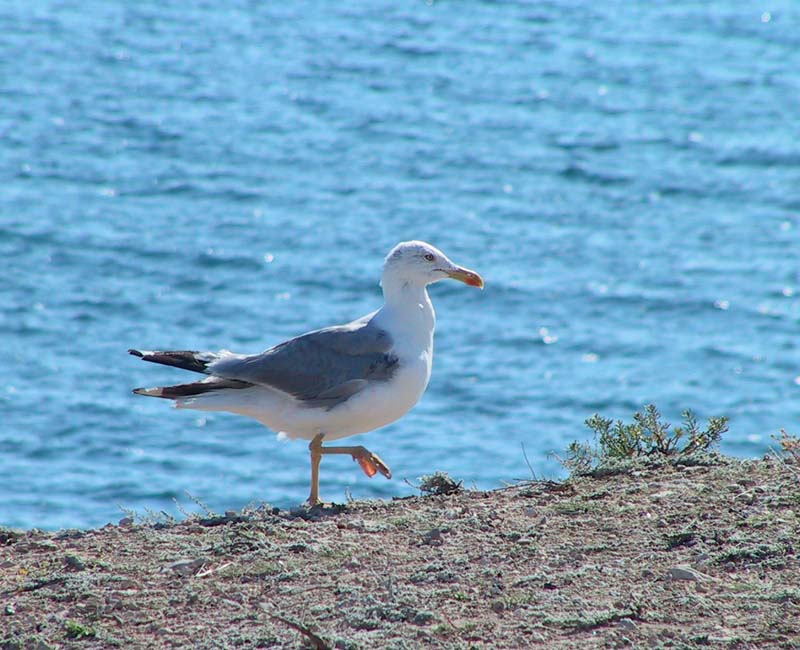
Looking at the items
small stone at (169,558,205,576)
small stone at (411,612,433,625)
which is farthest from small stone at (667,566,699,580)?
small stone at (169,558,205,576)

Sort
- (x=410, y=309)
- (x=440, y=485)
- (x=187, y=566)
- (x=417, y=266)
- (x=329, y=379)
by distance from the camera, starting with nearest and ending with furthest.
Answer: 1. (x=187, y=566)
2. (x=440, y=485)
3. (x=329, y=379)
4. (x=410, y=309)
5. (x=417, y=266)

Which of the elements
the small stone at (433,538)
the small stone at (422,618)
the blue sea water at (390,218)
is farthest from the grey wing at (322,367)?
the blue sea water at (390,218)

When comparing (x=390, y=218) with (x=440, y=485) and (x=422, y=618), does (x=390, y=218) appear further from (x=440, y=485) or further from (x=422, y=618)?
(x=422, y=618)

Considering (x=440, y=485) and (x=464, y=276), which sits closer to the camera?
(x=440, y=485)

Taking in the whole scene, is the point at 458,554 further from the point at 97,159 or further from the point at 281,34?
the point at 281,34

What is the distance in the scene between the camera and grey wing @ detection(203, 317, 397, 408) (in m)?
8.03

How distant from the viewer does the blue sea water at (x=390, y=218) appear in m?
15.4

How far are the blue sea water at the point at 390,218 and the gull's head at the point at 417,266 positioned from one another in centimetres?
554

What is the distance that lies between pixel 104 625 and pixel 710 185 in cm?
1618

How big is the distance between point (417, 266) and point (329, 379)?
3.16 feet

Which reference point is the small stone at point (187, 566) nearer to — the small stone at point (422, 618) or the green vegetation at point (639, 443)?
the small stone at point (422, 618)

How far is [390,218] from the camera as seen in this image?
1878 cm

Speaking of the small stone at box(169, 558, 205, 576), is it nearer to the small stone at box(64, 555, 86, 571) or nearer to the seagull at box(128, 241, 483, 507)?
the small stone at box(64, 555, 86, 571)

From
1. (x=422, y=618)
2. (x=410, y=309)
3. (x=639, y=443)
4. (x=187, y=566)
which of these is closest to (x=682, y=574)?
(x=422, y=618)
